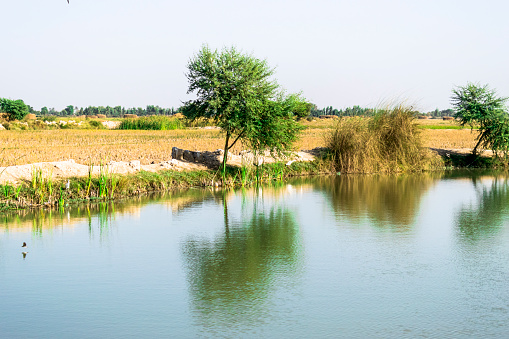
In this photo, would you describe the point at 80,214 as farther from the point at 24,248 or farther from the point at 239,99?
the point at 239,99

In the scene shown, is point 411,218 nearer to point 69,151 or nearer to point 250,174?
point 250,174

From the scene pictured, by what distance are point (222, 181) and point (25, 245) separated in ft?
37.3

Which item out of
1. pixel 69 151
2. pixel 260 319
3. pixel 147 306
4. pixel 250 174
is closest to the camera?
pixel 260 319

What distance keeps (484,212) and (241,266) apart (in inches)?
336

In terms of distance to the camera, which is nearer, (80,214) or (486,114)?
(80,214)

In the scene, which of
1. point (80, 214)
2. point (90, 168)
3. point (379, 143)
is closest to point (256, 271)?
point (80, 214)

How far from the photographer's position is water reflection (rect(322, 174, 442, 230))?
14.5m

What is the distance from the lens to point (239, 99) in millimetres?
21062

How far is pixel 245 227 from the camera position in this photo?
13.2 metres

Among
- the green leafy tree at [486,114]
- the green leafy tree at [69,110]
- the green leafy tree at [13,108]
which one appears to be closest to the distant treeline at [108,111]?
the green leafy tree at [69,110]

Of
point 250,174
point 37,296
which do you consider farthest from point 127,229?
point 250,174

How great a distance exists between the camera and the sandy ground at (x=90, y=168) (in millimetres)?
15953

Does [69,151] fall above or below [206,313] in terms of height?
above

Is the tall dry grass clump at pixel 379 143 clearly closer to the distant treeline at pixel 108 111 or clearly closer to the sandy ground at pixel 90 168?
the sandy ground at pixel 90 168
